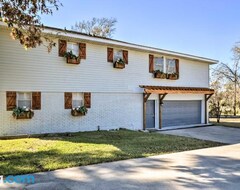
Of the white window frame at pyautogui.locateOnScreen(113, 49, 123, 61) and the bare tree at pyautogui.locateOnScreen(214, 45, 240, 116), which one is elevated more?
the bare tree at pyautogui.locateOnScreen(214, 45, 240, 116)

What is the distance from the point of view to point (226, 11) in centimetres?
1736

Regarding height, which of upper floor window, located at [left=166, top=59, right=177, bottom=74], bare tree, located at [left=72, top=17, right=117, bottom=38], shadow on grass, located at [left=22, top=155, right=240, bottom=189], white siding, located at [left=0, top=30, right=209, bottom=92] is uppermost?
bare tree, located at [left=72, top=17, right=117, bottom=38]

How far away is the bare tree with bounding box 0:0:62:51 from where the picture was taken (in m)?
7.49

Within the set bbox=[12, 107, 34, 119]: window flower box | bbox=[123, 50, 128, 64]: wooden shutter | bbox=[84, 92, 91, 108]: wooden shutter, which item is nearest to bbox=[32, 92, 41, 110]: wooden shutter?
bbox=[12, 107, 34, 119]: window flower box

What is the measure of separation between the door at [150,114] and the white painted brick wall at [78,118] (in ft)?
2.64

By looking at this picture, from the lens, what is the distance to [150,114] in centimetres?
1630

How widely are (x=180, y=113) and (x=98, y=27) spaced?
1737cm

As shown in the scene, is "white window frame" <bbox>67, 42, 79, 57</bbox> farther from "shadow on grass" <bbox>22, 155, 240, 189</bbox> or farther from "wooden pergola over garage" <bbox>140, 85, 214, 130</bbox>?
"shadow on grass" <bbox>22, 155, 240, 189</bbox>

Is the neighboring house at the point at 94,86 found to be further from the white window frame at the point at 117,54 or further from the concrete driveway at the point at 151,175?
the concrete driveway at the point at 151,175

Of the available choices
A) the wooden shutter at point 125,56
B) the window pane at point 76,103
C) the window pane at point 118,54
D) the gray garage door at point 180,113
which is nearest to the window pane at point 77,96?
the window pane at point 76,103

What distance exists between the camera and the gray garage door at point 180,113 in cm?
1714

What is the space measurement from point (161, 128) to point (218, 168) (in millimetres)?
9873

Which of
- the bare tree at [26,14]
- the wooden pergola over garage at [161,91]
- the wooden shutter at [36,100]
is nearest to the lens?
the bare tree at [26,14]

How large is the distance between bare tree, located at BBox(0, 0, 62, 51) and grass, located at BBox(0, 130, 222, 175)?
3545 millimetres
